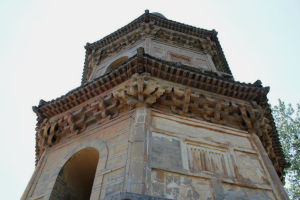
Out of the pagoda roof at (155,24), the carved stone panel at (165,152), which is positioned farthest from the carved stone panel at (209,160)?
the pagoda roof at (155,24)

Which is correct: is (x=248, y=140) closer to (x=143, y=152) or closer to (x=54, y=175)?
(x=143, y=152)

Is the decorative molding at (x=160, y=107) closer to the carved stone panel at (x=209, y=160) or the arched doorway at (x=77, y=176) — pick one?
the arched doorway at (x=77, y=176)

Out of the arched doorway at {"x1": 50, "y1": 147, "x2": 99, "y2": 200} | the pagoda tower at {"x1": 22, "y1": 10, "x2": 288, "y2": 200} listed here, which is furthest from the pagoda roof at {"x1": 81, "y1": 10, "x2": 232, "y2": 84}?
the arched doorway at {"x1": 50, "y1": 147, "x2": 99, "y2": 200}

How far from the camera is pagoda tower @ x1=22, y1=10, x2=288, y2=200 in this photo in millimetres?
6195

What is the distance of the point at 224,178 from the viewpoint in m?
6.45

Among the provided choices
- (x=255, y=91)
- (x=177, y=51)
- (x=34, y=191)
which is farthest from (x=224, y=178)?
(x=177, y=51)

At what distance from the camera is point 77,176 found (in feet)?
27.4

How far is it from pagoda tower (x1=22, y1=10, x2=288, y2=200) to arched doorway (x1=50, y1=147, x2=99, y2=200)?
0.03 m

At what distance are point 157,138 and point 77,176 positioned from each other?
296 cm

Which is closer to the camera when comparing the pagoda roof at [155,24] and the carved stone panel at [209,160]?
the carved stone panel at [209,160]

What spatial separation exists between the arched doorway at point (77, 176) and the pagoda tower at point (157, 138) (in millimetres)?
26

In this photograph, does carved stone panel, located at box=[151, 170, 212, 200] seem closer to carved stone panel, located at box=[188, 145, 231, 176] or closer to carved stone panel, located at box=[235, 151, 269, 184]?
carved stone panel, located at box=[188, 145, 231, 176]

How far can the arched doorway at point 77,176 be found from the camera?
7.61 metres

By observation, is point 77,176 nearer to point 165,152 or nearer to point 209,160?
point 165,152
